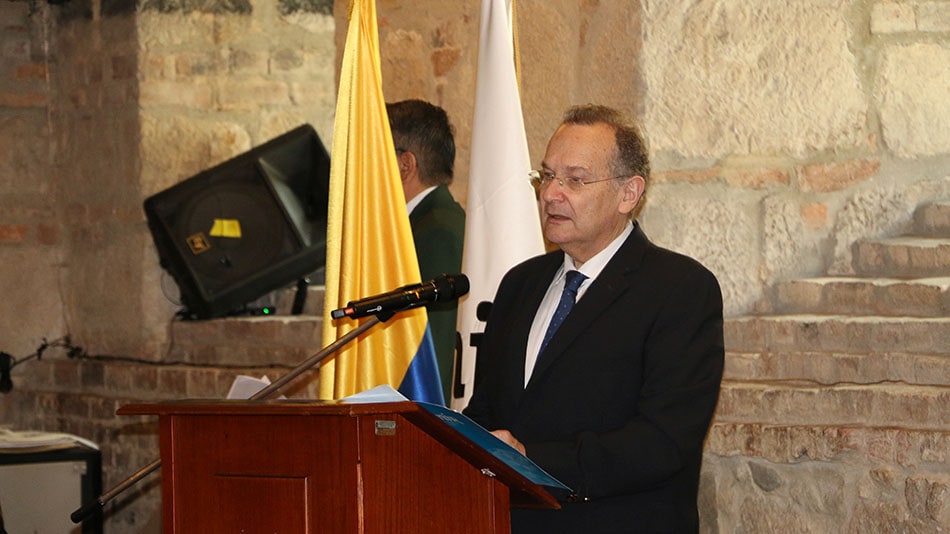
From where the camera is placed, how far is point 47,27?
6.50 m

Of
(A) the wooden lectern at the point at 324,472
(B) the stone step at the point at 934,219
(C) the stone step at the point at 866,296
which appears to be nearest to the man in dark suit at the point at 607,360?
(A) the wooden lectern at the point at 324,472

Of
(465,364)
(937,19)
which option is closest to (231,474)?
(465,364)

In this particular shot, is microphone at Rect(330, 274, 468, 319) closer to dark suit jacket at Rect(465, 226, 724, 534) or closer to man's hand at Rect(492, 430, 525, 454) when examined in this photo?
dark suit jacket at Rect(465, 226, 724, 534)

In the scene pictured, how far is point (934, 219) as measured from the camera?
3850mm

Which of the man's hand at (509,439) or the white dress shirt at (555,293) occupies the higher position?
the white dress shirt at (555,293)

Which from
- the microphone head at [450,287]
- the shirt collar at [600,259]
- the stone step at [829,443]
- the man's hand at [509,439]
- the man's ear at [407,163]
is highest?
the man's ear at [407,163]

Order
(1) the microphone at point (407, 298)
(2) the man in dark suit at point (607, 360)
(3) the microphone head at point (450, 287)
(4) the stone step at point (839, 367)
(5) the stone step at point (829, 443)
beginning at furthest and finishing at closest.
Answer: (4) the stone step at point (839, 367)
(5) the stone step at point (829, 443)
(3) the microphone head at point (450, 287)
(1) the microphone at point (407, 298)
(2) the man in dark suit at point (607, 360)

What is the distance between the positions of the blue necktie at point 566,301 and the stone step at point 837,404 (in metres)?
1.10

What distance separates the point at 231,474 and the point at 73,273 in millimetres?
4598

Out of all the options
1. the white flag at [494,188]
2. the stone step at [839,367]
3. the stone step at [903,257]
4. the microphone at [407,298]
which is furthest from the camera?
the stone step at [903,257]

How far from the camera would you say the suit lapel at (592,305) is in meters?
2.57

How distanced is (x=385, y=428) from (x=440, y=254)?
1779 millimetres

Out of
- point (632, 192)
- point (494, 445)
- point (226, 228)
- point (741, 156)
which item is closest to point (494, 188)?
point (741, 156)

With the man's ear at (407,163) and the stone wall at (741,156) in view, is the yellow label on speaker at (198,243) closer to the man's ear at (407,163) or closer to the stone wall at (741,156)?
the stone wall at (741,156)
